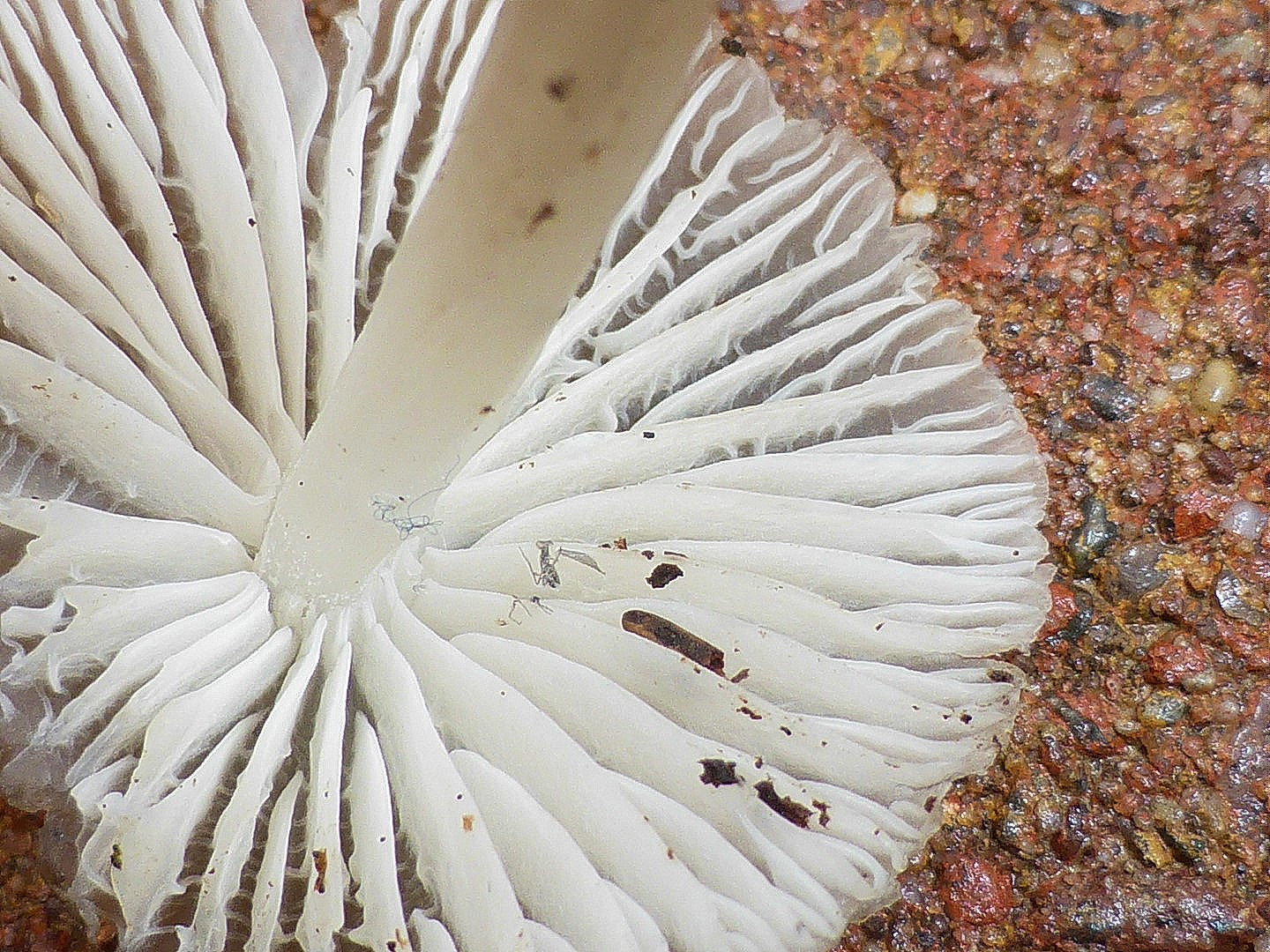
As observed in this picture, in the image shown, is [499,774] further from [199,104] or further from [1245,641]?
[1245,641]

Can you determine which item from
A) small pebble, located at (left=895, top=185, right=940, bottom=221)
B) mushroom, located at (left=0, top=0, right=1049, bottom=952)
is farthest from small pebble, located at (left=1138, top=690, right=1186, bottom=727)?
small pebble, located at (left=895, top=185, right=940, bottom=221)

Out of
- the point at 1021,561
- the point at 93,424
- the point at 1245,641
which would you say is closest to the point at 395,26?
the point at 93,424

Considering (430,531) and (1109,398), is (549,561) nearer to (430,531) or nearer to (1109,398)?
(430,531)

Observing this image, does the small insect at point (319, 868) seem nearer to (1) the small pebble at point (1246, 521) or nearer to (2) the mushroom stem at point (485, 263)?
(2) the mushroom stem at point (485, 263)

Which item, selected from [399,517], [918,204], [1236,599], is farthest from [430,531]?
[1236,599]

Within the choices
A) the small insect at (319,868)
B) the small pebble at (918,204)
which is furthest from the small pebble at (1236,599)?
the small insect at (319,868)

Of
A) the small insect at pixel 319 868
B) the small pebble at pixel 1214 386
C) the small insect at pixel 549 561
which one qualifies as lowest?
the small insect at pixel 319 868

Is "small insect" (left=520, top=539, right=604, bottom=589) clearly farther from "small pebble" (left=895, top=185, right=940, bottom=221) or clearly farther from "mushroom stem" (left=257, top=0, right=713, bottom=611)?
"small pebble" (left=895, top=185, right=940, bottom=221)
